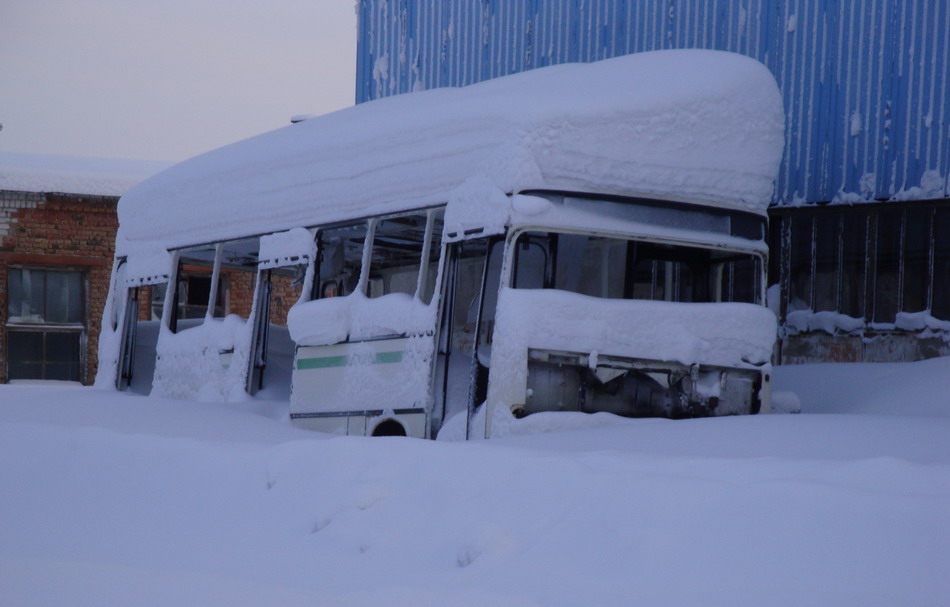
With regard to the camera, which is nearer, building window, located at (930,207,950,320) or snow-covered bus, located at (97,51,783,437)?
snow-covered bus, located at (97,51,783,437)

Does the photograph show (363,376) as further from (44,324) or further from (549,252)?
(44,324)

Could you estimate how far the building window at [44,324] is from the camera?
19.9 meters

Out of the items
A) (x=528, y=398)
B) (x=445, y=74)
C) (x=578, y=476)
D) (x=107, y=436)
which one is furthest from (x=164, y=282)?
(x=578, y=476)

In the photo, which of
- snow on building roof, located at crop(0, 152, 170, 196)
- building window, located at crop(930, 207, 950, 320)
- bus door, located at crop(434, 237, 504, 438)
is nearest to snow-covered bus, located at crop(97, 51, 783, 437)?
bus door, located at crop(434, 237, 504, 438)

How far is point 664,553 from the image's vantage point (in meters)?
4.46

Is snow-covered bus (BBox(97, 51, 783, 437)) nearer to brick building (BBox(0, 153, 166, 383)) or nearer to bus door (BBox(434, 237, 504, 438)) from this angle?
bus door (BBox(434, 237, 504, 438))

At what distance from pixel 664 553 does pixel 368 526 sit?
1.74 m

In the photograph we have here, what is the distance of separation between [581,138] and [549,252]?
771 mm

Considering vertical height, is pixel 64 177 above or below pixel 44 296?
above

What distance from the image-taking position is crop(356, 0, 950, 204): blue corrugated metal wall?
1107 centimetres

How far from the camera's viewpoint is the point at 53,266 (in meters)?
20.0

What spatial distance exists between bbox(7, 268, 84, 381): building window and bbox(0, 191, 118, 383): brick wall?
14 centimetres

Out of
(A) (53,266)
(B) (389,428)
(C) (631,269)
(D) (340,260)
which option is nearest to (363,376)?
(B) (389,428)

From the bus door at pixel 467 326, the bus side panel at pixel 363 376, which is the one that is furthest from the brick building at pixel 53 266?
the bus door at pixel 467 326
